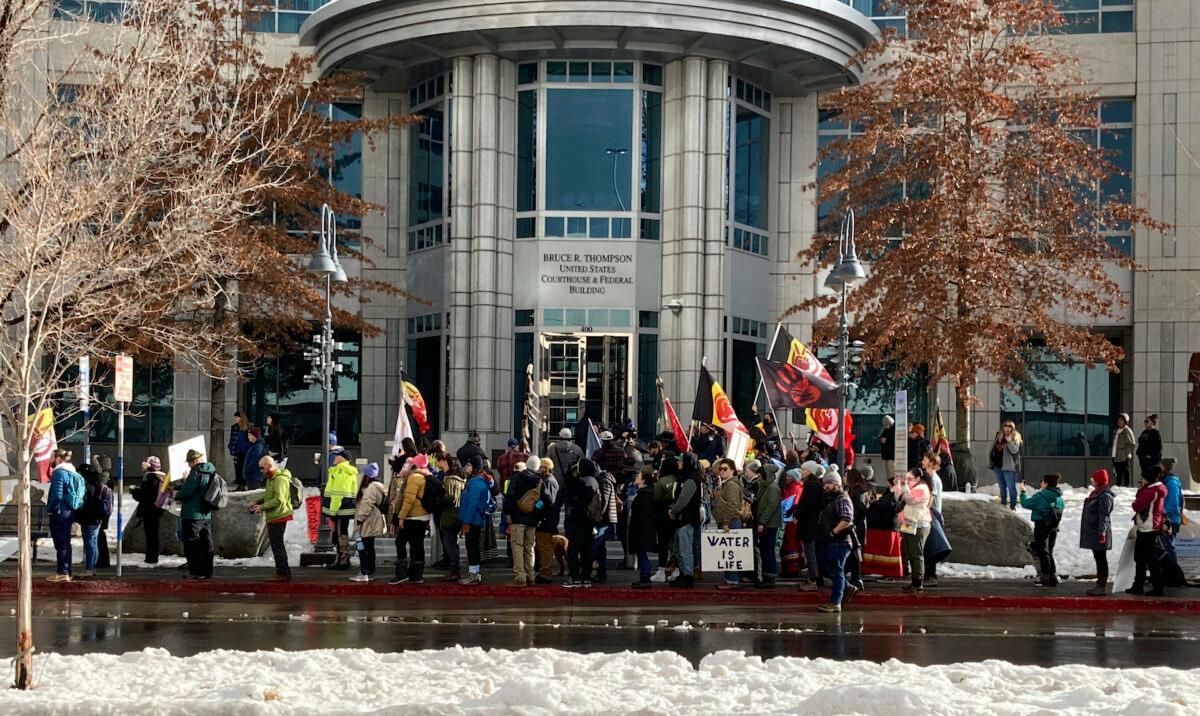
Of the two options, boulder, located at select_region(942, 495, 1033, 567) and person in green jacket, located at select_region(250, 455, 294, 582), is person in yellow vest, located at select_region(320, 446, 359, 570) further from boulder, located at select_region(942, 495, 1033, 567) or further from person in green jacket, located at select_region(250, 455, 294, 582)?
boulder, located at select_region(942, 495, 1033, 567)

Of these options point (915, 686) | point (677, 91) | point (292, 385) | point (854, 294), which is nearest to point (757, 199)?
point (677, 91)

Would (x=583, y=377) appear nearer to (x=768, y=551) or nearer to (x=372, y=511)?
(x=372, y=511)

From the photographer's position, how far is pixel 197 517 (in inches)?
812

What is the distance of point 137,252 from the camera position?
16703 mm

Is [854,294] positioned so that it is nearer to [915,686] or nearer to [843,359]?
[843,359]

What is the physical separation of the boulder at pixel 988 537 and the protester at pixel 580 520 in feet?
18.9

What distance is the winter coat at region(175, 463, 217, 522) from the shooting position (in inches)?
809

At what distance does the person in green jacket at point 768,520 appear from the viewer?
20188 millimetres

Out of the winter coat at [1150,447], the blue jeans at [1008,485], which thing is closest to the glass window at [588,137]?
the blue jeans at [1008,485]

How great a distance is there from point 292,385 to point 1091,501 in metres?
27.0

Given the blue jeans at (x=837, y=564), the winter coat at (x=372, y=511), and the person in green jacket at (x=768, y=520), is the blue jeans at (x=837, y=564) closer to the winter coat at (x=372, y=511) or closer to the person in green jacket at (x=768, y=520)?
the person in green jacket at (x=768, y=520)

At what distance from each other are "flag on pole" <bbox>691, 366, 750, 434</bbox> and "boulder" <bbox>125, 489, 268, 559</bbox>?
24.9 ft

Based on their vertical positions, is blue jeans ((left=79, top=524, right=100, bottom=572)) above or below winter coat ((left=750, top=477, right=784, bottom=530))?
below

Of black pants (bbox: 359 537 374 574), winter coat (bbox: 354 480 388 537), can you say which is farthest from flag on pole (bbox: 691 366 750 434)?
black pants (bbox: 359 537 374 574)
